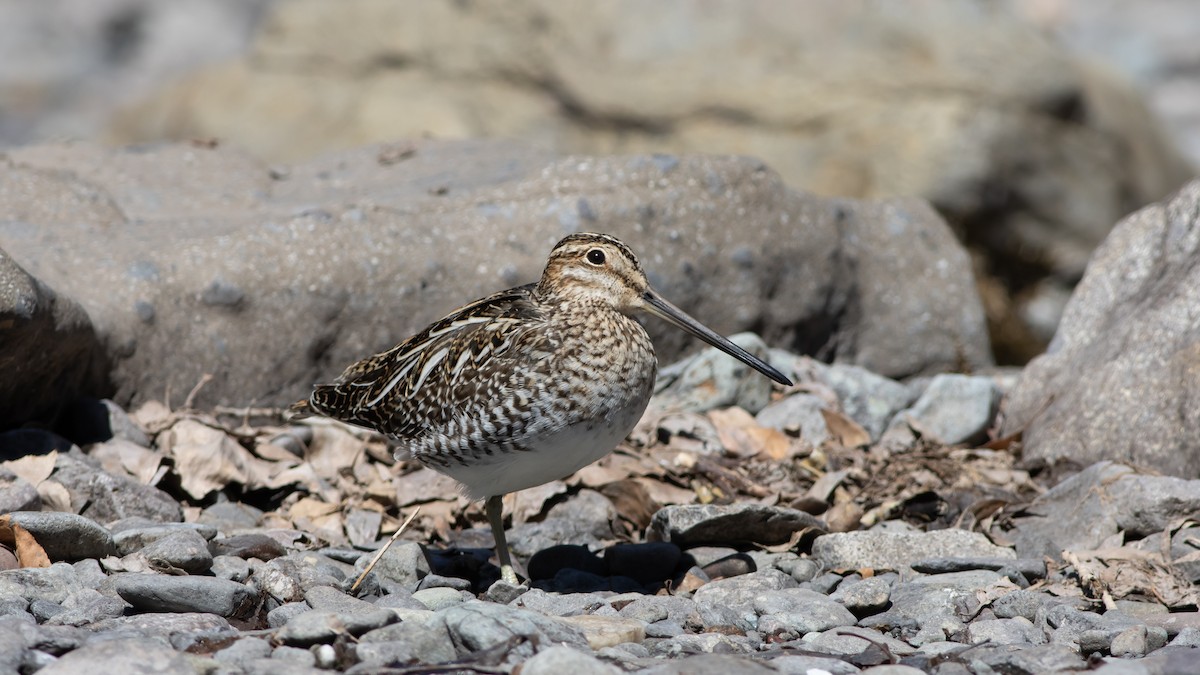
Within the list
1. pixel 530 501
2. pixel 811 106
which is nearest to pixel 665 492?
pixel 530 501

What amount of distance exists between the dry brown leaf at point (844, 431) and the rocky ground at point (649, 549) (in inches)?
0.6

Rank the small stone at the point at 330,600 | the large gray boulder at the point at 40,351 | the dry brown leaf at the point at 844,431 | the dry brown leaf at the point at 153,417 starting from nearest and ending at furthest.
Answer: the small stone at the point at 330,600
the large gray boulder at the point at 40,351
the dry brown leaf at the point at 153,417
the dry brown leaf at the point at 844,431

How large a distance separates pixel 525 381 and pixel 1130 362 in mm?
3285

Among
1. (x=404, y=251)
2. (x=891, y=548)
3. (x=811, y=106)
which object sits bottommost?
(x=891, y=548)

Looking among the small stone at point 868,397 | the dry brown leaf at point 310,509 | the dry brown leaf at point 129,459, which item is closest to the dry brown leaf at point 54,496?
the dry brown leaf at point 129,459

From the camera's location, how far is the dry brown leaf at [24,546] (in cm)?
512

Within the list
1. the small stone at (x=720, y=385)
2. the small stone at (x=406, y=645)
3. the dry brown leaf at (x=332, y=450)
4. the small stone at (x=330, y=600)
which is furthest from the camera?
the small stone at (x=720, y=385)

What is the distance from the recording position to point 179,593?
4.77 metres

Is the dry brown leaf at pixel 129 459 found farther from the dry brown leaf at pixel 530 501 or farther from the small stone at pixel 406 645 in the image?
the small stone at pixel 406 645

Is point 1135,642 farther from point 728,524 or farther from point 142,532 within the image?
point 142,532

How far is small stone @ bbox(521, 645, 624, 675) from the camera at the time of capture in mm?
3982

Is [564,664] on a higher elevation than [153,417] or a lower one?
higher

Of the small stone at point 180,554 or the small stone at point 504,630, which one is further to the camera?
the small stone at point 180,554

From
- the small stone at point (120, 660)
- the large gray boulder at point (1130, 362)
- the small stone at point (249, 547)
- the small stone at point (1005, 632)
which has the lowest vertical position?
the small stone at point (249, 547)
